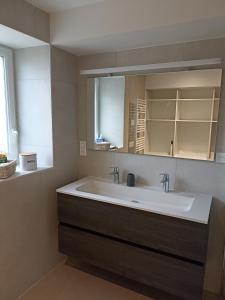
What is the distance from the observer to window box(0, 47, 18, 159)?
75.8 inches

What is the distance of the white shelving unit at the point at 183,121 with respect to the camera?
172 cm

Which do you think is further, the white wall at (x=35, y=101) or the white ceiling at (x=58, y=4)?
the white wall at (x=35, y=101)

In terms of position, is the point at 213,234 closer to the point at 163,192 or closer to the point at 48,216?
the point at 163,192

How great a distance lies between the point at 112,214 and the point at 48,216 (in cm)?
68

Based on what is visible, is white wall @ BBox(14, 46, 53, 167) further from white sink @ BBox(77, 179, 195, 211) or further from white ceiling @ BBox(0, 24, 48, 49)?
white sink @ BBox(77, 179, 195, 211)

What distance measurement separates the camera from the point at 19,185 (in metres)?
1.70

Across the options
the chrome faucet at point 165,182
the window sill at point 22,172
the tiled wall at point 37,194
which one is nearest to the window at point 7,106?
the window sill at point 22,172

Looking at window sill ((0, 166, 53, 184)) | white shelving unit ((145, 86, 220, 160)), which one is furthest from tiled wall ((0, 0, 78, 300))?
white shelving unit ((145, 86, 220, 160))

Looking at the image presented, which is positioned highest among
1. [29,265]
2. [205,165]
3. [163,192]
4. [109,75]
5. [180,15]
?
[180,15]

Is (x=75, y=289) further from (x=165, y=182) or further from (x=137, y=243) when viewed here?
(x=165, y=182)

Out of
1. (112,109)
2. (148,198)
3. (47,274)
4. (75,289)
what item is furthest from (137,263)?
(112,109)

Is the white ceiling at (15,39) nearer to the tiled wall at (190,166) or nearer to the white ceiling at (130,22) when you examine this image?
the white ceiling at (130,22)

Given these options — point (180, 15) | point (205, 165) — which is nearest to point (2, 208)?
point (205, 165)

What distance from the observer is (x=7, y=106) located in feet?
6.49
